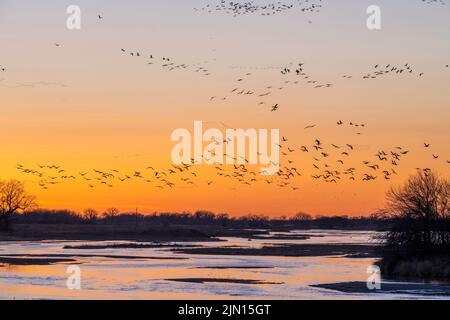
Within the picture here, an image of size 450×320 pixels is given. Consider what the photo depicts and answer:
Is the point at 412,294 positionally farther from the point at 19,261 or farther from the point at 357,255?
the point at 357,255

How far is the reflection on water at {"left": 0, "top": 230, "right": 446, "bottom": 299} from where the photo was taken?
46.5m

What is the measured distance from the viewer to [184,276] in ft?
190

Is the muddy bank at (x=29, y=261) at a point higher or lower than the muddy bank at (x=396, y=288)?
higher

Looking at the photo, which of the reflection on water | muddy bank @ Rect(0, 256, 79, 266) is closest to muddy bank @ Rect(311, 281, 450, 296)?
the reflection on water

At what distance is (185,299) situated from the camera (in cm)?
4416

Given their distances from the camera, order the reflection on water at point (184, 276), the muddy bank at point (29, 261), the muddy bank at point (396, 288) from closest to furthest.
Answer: the reflection on water at point (184, 276), the muddy bank at point (396, 288), the muddy bank at point (29, 261)

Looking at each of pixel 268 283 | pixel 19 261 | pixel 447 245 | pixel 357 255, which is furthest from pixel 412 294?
pixel 357 255

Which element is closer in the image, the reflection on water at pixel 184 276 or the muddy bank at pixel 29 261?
the reflection on water at pixel 184 276

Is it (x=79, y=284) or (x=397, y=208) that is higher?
(x=397, y=208)

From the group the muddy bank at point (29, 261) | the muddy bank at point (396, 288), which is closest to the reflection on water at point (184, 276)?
the muddy bank at point (396, 288)

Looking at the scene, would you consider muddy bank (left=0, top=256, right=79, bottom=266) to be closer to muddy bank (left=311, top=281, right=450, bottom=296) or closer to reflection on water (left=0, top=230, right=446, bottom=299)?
reflection on water (left=0, top=230, right=446, bottom=299)

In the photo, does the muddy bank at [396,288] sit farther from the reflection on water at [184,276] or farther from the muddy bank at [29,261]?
the muddy bank at [29,261]

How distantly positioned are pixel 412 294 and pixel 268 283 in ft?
29.5

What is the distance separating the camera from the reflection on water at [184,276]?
153ft
